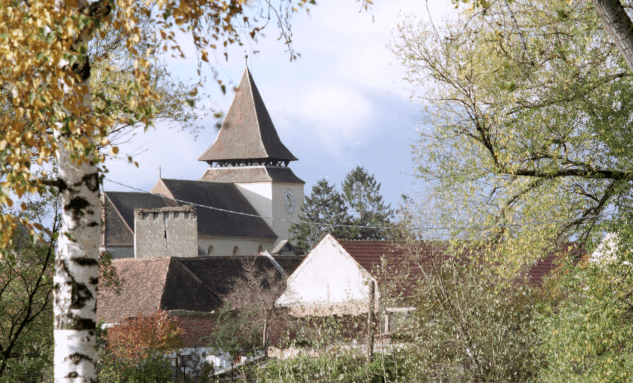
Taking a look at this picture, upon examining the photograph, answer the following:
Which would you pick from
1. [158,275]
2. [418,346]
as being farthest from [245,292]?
[418,346]

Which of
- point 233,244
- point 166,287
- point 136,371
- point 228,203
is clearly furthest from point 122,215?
point 136,371

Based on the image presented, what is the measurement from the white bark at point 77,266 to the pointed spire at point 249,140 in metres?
66.6

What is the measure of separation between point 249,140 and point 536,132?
62.0 m

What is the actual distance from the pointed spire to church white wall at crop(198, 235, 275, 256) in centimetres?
969

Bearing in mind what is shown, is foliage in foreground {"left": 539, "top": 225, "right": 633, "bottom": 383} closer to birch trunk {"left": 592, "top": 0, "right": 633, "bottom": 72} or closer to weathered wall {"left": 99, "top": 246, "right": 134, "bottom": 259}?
birch trunk {"left": 592, "top": 0, "right": 633, "bottom": 72}

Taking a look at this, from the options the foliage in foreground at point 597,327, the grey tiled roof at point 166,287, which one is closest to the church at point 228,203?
the grey tiled roof at point 166,287

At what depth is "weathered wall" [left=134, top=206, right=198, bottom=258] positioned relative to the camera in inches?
1855

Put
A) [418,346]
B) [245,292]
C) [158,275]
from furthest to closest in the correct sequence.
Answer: [158,275], [245,292], [418,346]

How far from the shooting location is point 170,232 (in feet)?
155

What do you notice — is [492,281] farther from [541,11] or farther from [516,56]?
[541,11]

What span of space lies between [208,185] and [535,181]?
2266 inches

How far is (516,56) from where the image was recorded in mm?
11070

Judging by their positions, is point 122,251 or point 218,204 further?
point 218,204

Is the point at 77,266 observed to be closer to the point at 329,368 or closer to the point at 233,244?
the point at 329,368
